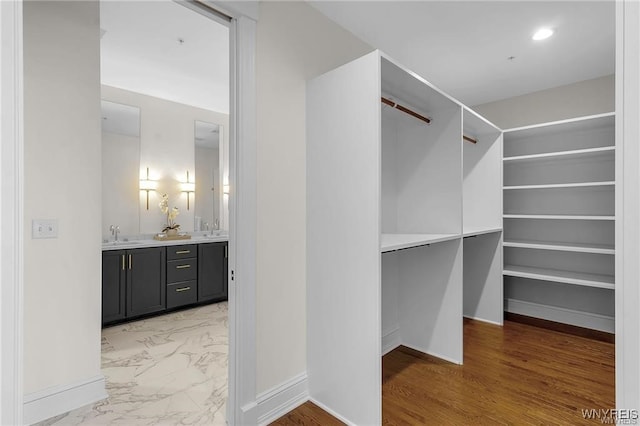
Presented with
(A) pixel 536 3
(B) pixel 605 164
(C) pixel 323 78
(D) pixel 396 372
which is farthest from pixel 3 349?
(B) pixel 605 164

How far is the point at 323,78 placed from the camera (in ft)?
6.57

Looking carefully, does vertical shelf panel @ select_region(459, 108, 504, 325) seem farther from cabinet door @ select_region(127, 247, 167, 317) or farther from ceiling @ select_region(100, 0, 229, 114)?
cabinet door @ select_region(127, 247, 167, 317)

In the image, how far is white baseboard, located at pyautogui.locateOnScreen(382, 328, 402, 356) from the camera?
2732 mm

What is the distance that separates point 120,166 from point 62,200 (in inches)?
87.1

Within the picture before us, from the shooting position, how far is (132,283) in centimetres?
357

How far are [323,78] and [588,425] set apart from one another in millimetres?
2469

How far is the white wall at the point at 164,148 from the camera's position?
13.8 ft

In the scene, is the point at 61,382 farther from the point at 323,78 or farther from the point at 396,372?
the point at 323,78

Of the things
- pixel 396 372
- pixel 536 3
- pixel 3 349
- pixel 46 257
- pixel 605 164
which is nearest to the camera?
pixel 3 349

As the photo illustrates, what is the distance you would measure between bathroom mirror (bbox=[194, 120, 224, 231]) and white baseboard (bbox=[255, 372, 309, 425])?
128 inches

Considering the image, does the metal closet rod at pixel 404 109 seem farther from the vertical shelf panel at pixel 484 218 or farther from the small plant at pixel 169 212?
the small plant at pixel 169 212

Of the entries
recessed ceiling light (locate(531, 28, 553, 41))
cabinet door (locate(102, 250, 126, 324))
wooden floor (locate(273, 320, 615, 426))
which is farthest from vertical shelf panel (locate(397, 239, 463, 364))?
cabinet door (locate(102, 250, 126, 324))

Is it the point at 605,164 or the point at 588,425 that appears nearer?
the point at 588,425

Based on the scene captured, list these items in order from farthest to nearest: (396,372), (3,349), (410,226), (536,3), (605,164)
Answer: (605,164) → (410,226) → (396,372) → (536,3) → (3,349)
